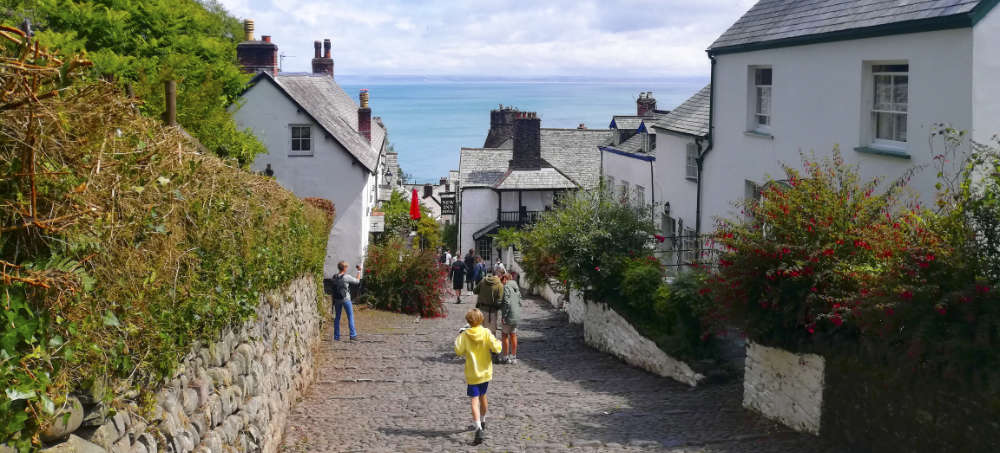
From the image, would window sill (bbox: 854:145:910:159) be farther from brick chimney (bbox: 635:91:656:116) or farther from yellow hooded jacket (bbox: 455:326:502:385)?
brick chimney (bbox: 635:91:656:116)

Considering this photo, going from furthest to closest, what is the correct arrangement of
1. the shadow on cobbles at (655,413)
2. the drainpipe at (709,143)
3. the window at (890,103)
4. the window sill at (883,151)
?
the drainpipe at (709,143)
the window at (890,103)
the window sill at (883,151)
the shadow on cobbles at (655,413)

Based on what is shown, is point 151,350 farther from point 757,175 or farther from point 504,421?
point 757,175

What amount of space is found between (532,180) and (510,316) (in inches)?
1408

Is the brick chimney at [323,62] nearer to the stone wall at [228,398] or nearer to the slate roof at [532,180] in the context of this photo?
the slate roof at [532,180]

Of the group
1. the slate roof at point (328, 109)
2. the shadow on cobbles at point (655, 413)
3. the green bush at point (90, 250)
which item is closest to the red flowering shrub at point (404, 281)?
the slate roof at point (328, 109)

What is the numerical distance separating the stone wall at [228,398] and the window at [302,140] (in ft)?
57.3

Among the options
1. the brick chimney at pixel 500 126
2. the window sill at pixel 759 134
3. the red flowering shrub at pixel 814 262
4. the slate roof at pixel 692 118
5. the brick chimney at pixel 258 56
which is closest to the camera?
the red flowering shrub at pixel 814 262

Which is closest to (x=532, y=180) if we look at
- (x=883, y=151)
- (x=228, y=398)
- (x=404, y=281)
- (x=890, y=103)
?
(x=404, y=281)

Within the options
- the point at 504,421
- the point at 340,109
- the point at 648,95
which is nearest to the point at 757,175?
the point at 504,421

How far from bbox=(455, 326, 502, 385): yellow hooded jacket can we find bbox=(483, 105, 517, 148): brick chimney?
58.5 meters

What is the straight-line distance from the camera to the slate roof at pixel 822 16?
13688 millimetres

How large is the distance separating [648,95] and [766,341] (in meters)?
35.3

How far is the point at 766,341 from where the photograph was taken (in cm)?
1159

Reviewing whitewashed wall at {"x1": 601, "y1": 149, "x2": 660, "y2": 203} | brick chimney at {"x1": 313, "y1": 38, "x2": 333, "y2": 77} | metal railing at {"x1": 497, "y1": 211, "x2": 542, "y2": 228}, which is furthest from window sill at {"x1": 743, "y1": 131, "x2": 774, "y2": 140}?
metal railing at {"x1": 497, "y1": 211, "x2": 542, "y2": 228}
